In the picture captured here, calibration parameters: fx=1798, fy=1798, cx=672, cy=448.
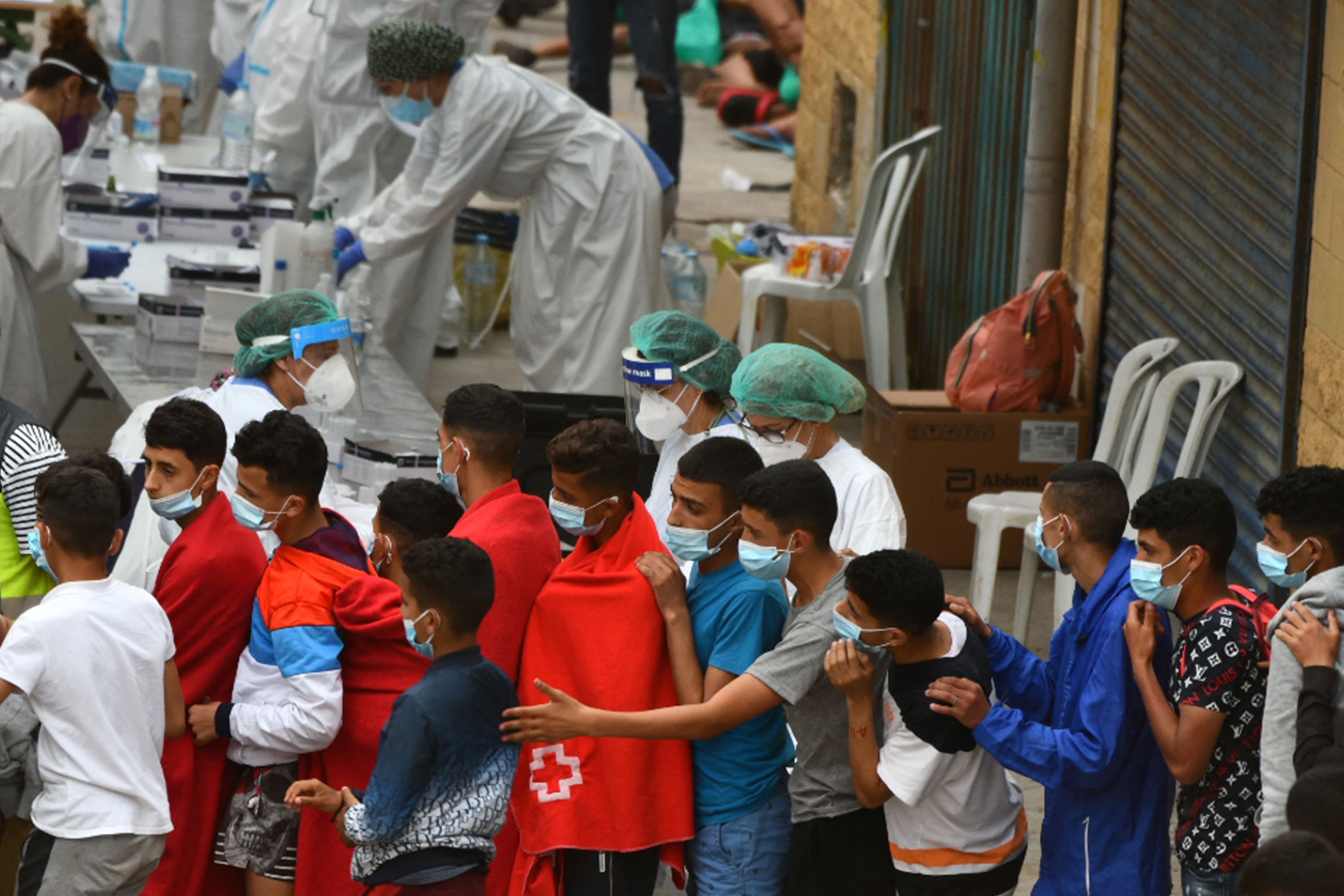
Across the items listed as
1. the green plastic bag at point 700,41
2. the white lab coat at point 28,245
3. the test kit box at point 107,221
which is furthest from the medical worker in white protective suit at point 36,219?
the green plastic bag at point 700,41

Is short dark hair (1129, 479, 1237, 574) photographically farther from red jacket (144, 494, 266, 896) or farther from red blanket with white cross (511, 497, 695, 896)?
red jacket (144, 494, 266, 896)

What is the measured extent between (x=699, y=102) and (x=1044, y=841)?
14.0 m

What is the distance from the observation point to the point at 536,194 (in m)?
7.38

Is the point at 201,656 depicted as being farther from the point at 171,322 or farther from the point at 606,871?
the point at 171,322

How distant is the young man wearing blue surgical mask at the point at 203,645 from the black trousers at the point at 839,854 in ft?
3.57

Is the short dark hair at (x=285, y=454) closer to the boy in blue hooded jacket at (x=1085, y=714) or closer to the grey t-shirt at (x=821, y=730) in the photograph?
the grey t-shirt at (x=821, y=730)

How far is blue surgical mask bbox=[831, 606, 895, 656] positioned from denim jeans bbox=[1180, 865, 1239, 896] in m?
0.66

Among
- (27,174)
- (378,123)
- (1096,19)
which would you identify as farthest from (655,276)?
(27,174)

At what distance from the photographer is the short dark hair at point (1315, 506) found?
3.08m

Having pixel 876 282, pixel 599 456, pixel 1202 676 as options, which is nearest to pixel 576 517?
pixel 599 456

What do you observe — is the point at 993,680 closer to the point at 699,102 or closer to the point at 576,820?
the point at 576,820

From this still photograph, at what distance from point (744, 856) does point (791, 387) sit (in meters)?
1.10

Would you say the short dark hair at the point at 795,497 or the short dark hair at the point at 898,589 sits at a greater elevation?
the short dark hair at the point at 795,497

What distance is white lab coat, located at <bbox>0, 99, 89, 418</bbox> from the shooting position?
5.82m
